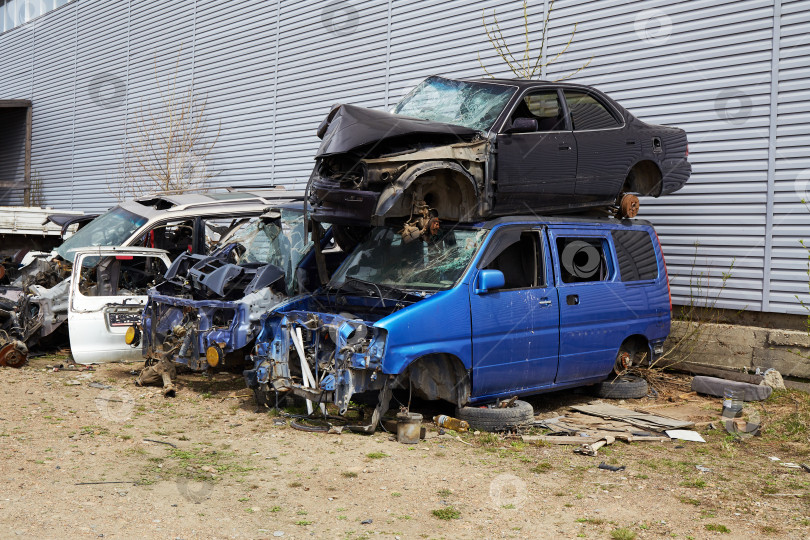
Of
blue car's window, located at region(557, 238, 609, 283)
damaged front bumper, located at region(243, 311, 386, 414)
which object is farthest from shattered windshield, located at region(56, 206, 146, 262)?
blue car's window, located at region(557, 238, 609, 283)

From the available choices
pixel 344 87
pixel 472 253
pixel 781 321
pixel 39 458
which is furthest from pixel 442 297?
pixel 344 87

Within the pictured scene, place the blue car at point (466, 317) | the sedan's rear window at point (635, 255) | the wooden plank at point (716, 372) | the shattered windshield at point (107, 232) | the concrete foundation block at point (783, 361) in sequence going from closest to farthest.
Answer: the blue car at point (466, 317) < the sedan's rear window at point (635, 255) < the concrete foundation block at point (783, 361) < the wooden plank at point (716, 372) < the shattered windshield at point (107, 232)

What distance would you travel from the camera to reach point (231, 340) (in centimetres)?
734

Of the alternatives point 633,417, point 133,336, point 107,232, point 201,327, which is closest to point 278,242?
point 201,327

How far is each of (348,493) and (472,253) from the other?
97.8 inches

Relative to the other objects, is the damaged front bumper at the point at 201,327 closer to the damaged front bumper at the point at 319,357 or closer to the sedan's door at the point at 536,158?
the damaged front bumper at the point at 319,357

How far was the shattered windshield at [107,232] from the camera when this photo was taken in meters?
9.94

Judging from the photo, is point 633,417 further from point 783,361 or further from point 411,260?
Answer: point 411,260

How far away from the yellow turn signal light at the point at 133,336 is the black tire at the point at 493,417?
375cm

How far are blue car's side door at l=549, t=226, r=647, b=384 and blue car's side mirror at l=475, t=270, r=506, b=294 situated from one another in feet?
3.06

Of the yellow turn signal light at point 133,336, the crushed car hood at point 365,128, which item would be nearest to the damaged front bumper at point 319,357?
the crushed car hood at point 365,128

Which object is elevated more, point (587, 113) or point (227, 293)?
point (587, 113)

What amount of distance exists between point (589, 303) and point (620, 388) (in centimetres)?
126

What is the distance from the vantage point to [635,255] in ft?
26.4
